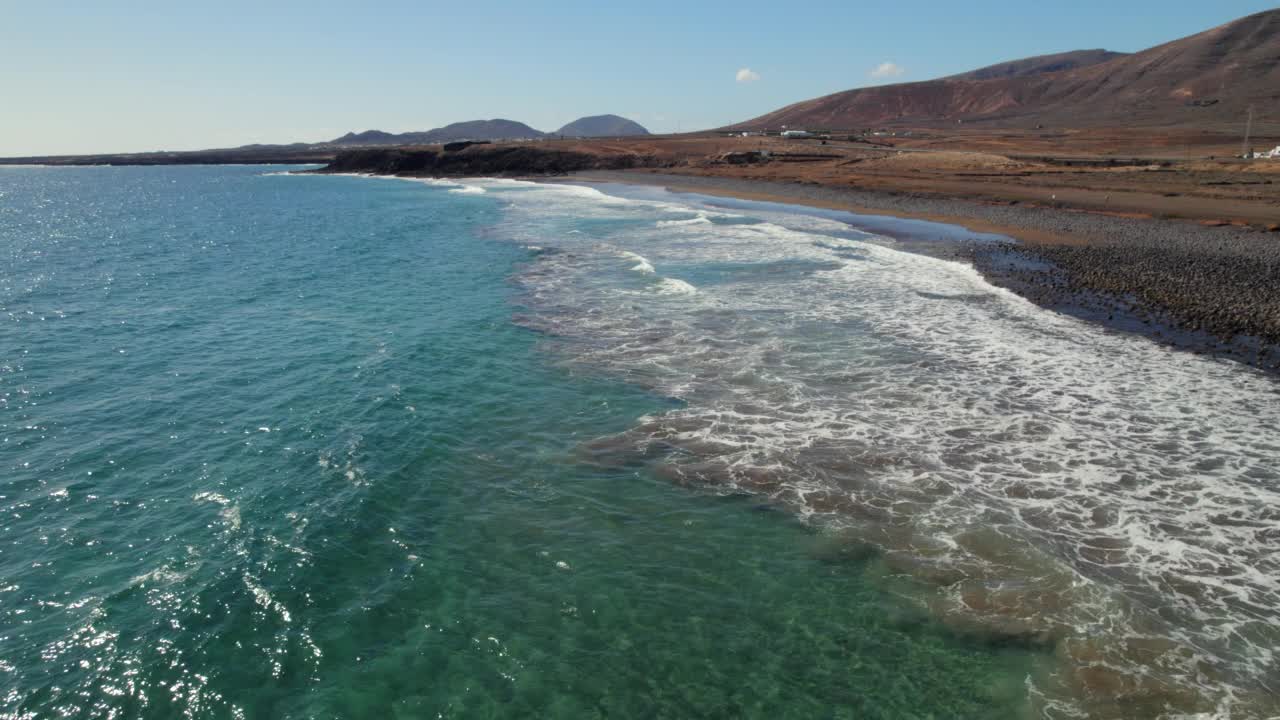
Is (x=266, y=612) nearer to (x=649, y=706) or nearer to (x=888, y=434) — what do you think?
(x=649, y=706)

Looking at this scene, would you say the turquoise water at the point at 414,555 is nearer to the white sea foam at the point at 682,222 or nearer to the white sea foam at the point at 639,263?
the white sea foam at the point at 639,263

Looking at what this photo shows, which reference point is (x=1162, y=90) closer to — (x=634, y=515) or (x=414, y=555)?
(x=634, y=515)

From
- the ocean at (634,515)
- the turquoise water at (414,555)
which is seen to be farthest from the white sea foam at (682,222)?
the turquoise water at (414,555)

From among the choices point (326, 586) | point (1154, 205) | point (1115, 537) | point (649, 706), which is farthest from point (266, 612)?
point (1154, 205)

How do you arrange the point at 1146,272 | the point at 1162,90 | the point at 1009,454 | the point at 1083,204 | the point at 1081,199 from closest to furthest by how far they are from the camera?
the point at 1009,454, the point at 1146,272, the point at 1083,204, the point at 1081,199, the point at 1162,90

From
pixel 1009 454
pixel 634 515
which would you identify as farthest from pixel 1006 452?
pixel 634 515

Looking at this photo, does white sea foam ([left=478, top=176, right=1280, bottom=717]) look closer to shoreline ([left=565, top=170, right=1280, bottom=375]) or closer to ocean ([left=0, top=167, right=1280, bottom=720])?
ocean ([left=0, top=167, right=1280, bottom=720])
